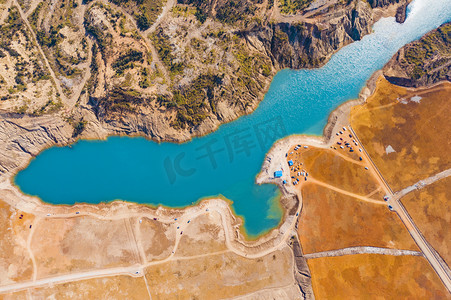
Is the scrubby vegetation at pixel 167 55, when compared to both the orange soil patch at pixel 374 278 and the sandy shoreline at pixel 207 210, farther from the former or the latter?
the orange soil patch at pixel 374 278

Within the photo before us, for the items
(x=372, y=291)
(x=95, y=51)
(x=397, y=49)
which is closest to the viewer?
(x=372, y=291)

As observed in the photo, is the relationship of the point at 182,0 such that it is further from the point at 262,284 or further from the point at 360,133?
the point at 262,284

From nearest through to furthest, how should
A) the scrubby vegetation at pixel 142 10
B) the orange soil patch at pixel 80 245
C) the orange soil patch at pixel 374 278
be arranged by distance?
the orange soil patch at pixel 374 278, the orange soil patch at pixel 80 245, the scrubby vegetation at pixel 142 10

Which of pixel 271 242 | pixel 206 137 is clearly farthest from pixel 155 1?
pixel 271 242

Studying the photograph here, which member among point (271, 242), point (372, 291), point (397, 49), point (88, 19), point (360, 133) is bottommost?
point (372, 291)

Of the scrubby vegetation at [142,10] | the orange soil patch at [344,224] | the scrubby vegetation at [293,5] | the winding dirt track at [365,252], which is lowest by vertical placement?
the winding dirt track at [365,252]

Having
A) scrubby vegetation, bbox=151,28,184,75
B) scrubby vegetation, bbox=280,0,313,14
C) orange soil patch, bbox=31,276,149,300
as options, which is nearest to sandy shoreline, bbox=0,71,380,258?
orange soil patch, bbox=31,276,149,300

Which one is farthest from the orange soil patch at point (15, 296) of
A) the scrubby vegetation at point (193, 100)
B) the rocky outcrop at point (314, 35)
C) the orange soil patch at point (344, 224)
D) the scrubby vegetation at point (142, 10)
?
the rocky outcrop at point (314, 35)

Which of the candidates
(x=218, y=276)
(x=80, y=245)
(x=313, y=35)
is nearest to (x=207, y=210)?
(x=218, y=276)
